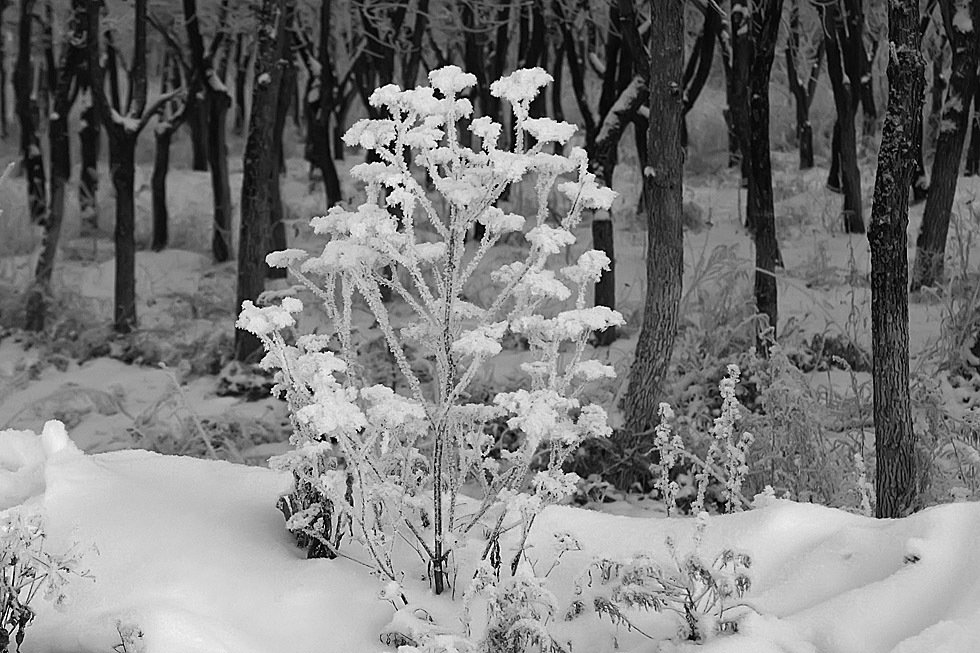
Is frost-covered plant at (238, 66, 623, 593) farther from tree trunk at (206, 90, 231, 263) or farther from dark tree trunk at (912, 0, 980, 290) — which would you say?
tree trunk at (206, 90, 231, 263)

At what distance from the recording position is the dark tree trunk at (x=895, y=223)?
3051mm

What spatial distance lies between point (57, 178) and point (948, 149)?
6.56 m

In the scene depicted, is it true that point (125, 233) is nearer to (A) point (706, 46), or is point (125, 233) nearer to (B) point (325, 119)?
(B) point (325, 119)

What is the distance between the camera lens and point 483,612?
230 cm

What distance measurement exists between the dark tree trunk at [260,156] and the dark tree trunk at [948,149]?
4194mm

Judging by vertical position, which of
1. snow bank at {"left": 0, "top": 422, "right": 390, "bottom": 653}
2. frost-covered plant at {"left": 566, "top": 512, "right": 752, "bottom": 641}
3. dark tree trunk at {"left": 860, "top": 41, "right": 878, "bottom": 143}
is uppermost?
dark tree trunk at {"left": 860, "top": 41, "right": 878, "bottom": 143}

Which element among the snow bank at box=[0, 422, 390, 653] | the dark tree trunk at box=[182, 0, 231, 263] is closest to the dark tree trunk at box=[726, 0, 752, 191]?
the dark tree trunk at box=[182, 0, 231, 263]

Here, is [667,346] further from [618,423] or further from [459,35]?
[459,35]

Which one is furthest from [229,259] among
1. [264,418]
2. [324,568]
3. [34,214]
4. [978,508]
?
[978,508]

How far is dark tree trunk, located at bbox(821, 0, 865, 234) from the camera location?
8.82m

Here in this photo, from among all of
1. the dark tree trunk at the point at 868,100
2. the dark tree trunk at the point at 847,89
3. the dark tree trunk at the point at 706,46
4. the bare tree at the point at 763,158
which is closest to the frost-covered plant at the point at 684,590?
the bare tree at the point at 763,158

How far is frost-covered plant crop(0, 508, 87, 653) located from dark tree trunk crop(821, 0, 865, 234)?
7.48 meters

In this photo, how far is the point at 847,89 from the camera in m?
9.49

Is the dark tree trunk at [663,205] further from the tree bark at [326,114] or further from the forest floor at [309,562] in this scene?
the tree bark at [326,114]
